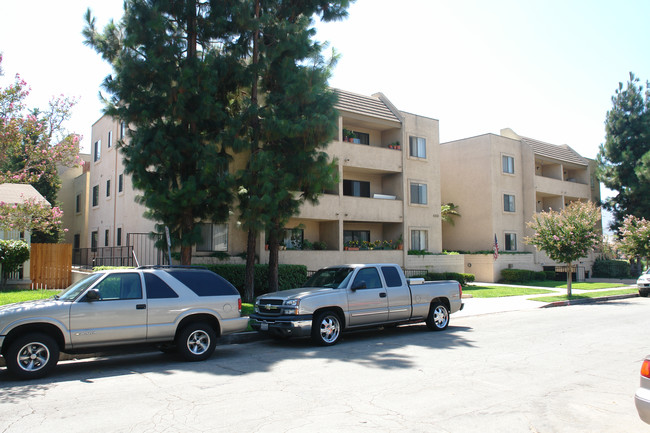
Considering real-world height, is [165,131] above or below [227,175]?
above

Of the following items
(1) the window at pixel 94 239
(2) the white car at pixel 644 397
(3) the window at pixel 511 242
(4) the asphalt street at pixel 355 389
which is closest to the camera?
(2) the white car at pixel 644 397

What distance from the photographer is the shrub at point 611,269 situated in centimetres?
3753

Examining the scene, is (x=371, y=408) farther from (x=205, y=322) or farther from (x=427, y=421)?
(x=205, y=322)

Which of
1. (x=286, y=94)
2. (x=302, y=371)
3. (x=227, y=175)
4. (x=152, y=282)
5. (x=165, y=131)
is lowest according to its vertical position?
(x=302, y=371)

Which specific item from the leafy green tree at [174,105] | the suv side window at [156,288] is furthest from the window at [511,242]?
the suv side window at [156,288]

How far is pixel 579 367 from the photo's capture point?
8.28m

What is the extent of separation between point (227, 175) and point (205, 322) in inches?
277

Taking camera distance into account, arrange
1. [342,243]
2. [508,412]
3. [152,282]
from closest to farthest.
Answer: [508,412], [152,282], [342,243]

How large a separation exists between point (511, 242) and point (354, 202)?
575 inches

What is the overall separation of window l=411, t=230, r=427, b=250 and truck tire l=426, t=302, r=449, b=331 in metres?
15.4

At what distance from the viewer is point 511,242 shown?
33.9 metres

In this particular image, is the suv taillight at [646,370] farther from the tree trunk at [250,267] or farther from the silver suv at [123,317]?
the tree trunk at [250,267]

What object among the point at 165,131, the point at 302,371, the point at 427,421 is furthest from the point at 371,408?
the point at 165,131

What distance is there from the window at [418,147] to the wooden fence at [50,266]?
734 inches
